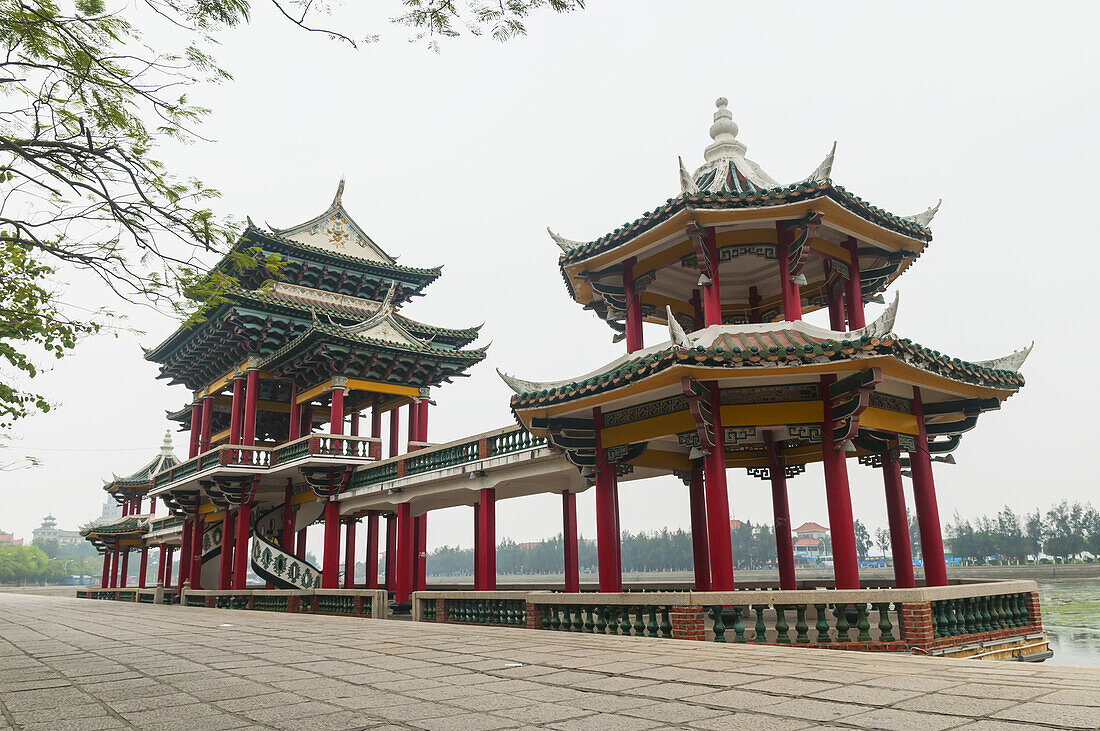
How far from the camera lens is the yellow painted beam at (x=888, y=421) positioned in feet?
37.7

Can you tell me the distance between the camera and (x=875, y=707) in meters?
4.53

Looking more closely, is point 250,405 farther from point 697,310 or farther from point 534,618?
point 534,618

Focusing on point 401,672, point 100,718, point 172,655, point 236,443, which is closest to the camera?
point 100,718

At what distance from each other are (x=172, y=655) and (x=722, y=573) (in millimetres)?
7396

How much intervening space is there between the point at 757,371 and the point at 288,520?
70.7ft

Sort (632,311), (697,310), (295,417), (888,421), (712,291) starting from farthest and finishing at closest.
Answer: (295,417)
(697,310)
(632,311)
(712,291)
(888,421)

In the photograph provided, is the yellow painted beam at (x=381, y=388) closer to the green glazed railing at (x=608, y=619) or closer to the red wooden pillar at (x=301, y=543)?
the red wooden pillar at (x=301, y=543)

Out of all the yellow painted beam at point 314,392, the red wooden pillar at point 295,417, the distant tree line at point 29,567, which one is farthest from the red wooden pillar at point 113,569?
the distant tree line at point 29,567

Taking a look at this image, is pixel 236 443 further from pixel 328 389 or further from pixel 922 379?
pixel 922 379

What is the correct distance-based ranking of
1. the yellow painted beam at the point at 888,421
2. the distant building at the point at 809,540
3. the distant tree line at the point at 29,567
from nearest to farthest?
the yellow painted beam at the point at 888,421
the distant tree line at the point at 29,567
the distant building at the point at 809,540

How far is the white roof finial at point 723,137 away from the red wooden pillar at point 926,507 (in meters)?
6.28

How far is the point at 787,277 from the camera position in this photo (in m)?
12.7

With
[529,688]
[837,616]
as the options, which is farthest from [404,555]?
[529,688]

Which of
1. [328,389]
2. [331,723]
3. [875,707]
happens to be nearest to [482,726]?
[331,723]
